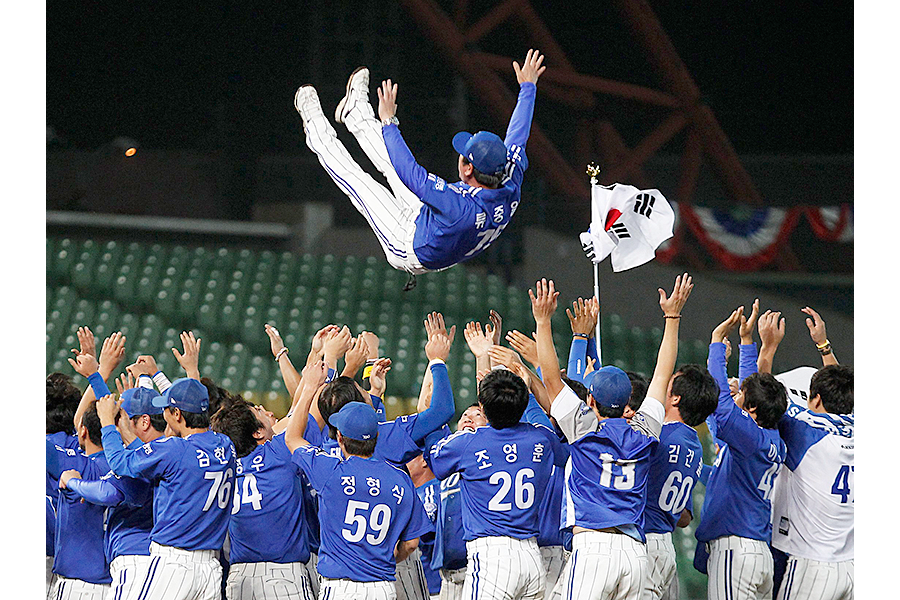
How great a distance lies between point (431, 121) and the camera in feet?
31.0

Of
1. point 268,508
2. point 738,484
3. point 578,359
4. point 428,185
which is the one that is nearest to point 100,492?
point 268,508

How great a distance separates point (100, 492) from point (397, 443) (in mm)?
1409

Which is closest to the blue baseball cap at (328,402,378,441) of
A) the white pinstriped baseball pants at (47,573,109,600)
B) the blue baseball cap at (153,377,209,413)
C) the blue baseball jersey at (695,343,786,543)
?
the blue baseball cap at (153,377,209,413)

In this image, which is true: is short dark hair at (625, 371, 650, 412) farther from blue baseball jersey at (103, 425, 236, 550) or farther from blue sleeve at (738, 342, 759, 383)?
blue baseball jersey at (103, 425, 236, 550)

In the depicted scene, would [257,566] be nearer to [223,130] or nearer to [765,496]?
[765,496]

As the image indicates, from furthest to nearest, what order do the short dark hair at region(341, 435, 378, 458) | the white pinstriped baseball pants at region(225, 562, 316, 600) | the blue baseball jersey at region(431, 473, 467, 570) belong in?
the blue baseball jersey at region(431, 473, 467, 570) → the white pinstriped baseball pants at region(225, 562, 316, 600) → the short dark hair at region(341, 435, 378, 458)

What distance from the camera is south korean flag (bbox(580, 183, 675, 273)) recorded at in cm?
683

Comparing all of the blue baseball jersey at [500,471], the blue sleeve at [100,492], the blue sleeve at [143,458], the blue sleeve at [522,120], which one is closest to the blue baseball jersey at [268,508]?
the blue sleeve at [143,458]

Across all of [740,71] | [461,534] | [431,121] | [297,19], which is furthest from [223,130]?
[461,534]

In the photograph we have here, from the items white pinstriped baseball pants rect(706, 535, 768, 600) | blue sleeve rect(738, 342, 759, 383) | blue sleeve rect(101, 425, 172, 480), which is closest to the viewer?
blue sleeve rect(101, 425, 172, 480)

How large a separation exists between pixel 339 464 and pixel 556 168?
17.2 feet

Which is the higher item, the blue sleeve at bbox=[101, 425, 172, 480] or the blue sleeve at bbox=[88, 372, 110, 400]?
the blue sleeve at bbox=[88, 372, 110, 400]

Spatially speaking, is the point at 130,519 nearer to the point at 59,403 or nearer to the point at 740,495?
the point at 59,403

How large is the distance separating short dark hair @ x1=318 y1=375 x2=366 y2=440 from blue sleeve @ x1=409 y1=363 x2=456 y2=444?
31 centimetres
